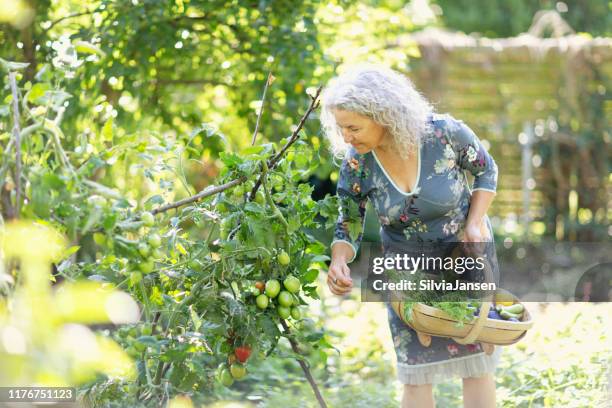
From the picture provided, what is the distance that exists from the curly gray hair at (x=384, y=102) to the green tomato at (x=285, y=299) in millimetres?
503

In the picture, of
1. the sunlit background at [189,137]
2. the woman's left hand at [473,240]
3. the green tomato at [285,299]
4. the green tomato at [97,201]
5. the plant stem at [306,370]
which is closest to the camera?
the sunlit background at [189,137]

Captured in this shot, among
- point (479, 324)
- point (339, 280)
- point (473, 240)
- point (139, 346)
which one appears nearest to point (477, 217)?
point (473, 240)

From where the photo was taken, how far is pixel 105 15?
319 cm

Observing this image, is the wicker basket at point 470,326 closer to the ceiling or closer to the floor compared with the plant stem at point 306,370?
closer to the ceiling

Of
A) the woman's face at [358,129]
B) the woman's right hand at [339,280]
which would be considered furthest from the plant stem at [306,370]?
Answer: the woman's face at [358,129]

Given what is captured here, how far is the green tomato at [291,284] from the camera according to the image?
1.95m

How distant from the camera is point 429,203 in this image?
2207 mm

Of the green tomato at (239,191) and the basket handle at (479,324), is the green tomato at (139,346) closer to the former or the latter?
the green tomato at (239,191)

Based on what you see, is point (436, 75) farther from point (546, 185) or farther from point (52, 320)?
point (52, 320)

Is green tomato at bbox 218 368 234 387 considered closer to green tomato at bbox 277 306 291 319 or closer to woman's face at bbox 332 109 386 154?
green tomato at bbox 277 306 291 319

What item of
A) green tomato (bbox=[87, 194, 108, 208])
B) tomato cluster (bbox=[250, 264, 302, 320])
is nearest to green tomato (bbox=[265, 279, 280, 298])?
tomato cluster (bbox=[250, 264, 302, 320])

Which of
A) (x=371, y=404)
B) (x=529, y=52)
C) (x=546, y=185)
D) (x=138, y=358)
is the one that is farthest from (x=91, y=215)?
(x=546, y=185)

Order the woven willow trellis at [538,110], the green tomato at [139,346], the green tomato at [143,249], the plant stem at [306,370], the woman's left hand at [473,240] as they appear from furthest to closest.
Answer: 1. the woven willow trellis at [538,110]
2. the woman's left hand at [473,240]
3. the plant stem at [306,370]
4. the green tomato at [139,346]
5. the green tomato at [143,249]

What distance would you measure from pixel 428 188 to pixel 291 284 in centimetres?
51
